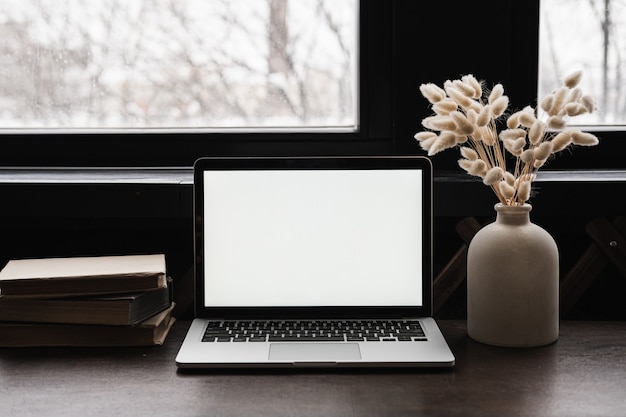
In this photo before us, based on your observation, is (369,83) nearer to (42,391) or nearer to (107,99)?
(107,99)

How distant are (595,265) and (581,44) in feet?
1.49

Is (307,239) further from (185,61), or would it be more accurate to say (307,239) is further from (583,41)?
(583,41)

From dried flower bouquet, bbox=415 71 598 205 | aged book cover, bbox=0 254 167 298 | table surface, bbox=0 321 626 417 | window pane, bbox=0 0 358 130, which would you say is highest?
window pane, bbox=0 0 358 130

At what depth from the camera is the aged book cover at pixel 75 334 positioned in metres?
1.07

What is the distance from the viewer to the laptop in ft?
3.65

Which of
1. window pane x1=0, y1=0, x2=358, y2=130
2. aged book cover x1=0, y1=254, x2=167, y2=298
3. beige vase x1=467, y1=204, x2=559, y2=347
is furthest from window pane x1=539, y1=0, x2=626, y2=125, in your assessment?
aged book cover x1=0, y1=254, x2=167, y2=298

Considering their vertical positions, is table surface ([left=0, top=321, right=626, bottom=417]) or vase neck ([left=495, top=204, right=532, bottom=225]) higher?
vase neck ([left=495, top=204, right=532, bottom=225])

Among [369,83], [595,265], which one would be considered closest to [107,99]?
[369,83]

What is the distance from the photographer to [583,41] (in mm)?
1444

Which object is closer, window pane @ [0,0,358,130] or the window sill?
the window sill

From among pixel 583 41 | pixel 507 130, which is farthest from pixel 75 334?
pixel 583 41

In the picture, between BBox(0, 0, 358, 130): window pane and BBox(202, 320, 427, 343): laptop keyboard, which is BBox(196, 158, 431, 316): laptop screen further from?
BBox(0, 0, 358, 130): window pane

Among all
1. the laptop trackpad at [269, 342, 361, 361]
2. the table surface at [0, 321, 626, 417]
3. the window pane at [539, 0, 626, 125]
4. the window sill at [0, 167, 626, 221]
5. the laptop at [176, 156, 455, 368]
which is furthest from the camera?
the window pane at [539, 0, 626, 125]

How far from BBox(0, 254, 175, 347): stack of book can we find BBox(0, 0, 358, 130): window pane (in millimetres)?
487
